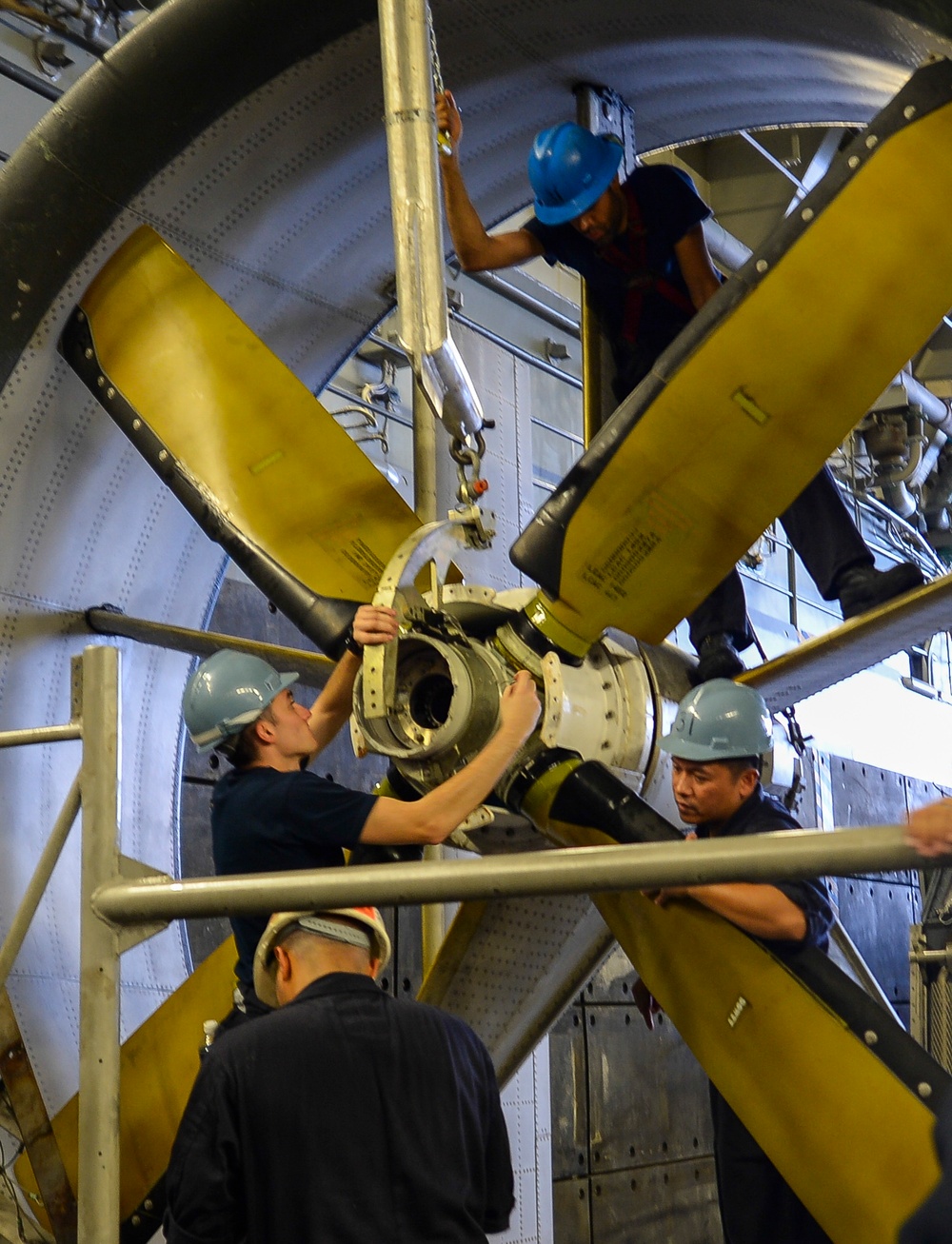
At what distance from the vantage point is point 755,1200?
12.3 ft

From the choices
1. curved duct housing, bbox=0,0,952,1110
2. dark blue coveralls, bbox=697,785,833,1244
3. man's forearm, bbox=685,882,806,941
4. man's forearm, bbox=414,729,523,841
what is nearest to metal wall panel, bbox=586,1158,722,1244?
curved duct housing, bbox=0,0,952,1110

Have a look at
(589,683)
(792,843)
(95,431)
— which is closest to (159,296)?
(95,431)

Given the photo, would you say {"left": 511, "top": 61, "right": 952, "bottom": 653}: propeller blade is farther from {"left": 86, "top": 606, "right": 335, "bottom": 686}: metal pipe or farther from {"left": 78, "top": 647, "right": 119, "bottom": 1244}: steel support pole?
{"left": 78, "top": 647, "right": 119, "bottom": 1244}: steel support pole

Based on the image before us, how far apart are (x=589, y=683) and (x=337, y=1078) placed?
5.49 ft

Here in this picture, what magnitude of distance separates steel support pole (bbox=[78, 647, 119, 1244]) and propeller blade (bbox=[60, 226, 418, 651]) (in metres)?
1.17

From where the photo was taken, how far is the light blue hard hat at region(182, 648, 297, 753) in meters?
3.80

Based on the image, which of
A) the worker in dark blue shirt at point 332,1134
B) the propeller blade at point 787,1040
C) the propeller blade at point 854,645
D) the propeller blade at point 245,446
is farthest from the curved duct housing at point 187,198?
the worker in dark blue shirt at point 332,1134

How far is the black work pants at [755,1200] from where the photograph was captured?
3705 mm

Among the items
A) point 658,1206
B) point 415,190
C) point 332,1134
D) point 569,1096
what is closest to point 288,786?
point 332,1134

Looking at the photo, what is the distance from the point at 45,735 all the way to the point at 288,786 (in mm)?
613

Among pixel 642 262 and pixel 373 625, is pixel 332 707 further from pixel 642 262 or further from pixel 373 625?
pixel 642 262

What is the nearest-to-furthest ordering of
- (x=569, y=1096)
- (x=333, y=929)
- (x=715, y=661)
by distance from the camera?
(x=333, y=929), (x=715, y=661), (x=569, y=1096)

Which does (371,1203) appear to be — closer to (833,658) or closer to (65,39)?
(833,658)

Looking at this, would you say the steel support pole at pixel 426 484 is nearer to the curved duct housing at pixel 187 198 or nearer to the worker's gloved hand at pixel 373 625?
the curved duct housing at pixel 187 198
